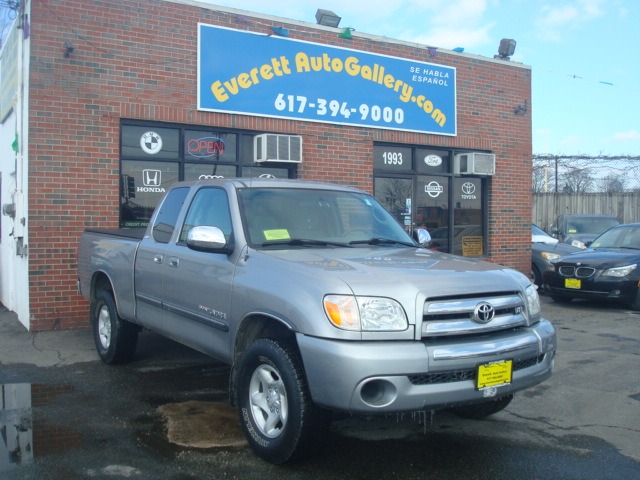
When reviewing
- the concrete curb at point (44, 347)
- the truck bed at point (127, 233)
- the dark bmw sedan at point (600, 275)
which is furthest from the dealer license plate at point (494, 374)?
the dark bmw sedan at point (600, 275)

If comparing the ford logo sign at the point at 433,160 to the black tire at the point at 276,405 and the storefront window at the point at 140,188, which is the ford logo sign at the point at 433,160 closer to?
the storefront window at the point at 140,188

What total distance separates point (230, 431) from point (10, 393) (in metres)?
2.34

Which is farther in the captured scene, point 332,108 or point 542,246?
point 542,246

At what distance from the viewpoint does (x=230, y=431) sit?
16.2 ft

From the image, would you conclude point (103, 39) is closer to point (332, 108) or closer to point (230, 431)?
point (332, 108)

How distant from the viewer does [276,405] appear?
425 cm

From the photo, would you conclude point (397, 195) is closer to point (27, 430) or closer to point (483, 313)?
point (483, 313)

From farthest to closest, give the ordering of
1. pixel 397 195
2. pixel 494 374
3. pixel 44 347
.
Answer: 1. pixel 397 195
2. pixel 44 347
3. pixel 494 374

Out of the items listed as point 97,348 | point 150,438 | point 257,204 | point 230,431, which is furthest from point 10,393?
point 257,204

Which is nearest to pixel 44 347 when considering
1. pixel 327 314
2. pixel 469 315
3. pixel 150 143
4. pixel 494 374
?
pixel 150 143

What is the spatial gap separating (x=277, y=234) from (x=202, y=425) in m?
1.56

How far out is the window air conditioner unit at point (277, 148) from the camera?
10242mm

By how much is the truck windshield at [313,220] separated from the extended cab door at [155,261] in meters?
1.05

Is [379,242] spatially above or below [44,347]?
above
